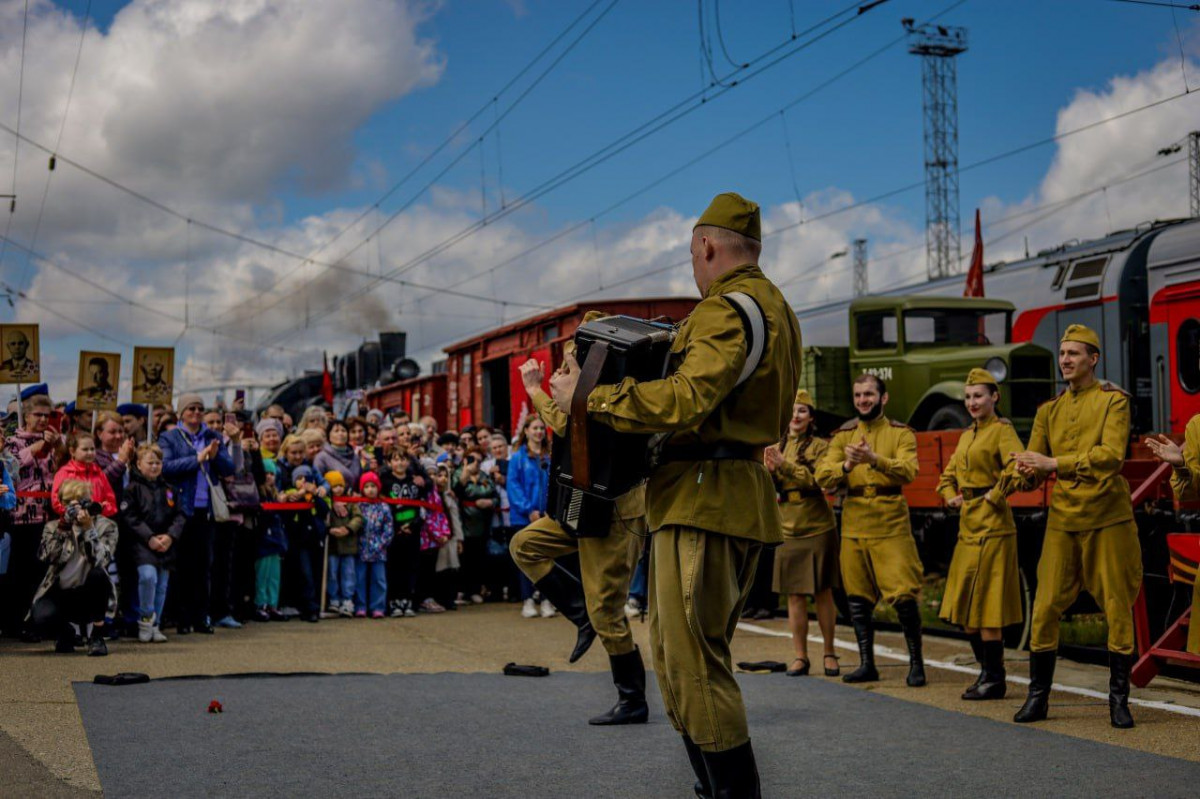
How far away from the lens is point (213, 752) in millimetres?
5918

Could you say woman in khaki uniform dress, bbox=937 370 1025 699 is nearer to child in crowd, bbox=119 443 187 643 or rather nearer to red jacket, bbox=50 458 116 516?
child in crowd, bbox=119 443 187 643

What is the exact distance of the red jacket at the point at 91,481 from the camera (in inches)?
389

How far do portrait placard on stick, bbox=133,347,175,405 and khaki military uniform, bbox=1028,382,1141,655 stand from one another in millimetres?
9332

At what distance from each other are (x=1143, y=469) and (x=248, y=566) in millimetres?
7865

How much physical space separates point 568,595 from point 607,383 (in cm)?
374

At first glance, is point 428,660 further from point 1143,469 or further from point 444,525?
point 1143,469

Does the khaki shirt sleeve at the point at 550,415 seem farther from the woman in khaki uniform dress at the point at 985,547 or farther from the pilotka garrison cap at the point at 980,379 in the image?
the pilotka garrison cap at the point at 980,379

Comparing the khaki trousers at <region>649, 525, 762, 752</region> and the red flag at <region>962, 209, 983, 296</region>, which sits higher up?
the red flag at <region>962, 209, 983, 296</region>

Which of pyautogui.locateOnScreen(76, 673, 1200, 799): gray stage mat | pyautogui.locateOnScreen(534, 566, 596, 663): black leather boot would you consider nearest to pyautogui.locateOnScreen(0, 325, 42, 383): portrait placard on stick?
pyautogui.locateOnScreen(76, 673, 1200, 799): gray stage mat

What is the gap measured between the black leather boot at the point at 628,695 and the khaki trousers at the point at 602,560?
70 mm

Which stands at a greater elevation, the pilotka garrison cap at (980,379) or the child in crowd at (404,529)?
the pilotka garrison cap at (980,379)

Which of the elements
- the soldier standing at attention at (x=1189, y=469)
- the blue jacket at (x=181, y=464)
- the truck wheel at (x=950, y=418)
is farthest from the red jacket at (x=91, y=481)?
the truck wheel at (x=950, y=418)

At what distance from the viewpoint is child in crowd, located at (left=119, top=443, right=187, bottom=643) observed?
10430 millimetres

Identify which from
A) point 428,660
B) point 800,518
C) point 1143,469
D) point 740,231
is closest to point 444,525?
point 428,660
